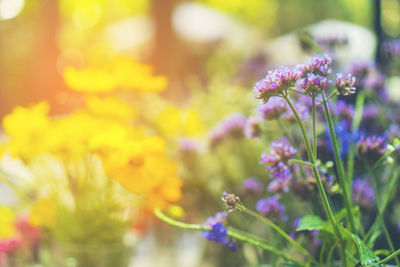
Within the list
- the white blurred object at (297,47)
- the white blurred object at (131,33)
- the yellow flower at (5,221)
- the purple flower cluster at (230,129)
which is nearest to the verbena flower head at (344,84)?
the purple flower cluster at (230,129)

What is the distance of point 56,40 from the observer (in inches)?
98.0

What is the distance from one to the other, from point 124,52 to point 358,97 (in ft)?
10.7

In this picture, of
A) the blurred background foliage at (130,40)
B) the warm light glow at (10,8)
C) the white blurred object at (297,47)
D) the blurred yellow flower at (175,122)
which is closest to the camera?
the blurred yellow flower at (175,122)

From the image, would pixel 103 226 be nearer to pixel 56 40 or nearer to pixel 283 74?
pixel 283 74

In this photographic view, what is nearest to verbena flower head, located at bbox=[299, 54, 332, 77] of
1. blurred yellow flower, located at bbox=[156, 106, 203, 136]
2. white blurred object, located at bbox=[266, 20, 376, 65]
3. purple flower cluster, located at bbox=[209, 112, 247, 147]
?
purple flower cluster, located at bbox=[209, 112, 247, 147]

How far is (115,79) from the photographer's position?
1.98ft

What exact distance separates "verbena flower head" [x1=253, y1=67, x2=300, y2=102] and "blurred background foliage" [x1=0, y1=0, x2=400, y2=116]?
59 centimetres

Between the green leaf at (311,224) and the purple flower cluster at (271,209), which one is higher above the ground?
the purple flower cluster at (271,209)

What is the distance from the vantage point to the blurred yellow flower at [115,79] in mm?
577

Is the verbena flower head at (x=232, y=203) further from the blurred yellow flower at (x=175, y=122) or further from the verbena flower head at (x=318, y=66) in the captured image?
the blurred yellow flower at (x=175, y=122)

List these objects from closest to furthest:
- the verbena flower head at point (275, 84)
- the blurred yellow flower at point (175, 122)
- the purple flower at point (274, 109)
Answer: the verbena flower head at point (275, 84) → the purple flower at point (274, 109) → the blurred yellow flower at point (175, 122)

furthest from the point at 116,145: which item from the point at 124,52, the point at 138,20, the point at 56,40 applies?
the point at 138,20

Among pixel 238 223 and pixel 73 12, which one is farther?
pixel 73 12

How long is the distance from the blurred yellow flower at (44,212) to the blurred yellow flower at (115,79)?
0.56 feet
